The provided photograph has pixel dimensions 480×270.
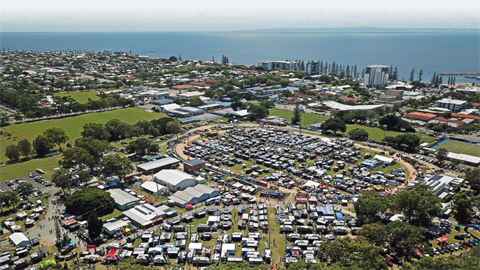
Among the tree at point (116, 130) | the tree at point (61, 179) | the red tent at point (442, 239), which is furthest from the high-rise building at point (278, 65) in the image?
the red tent at point (442, 239)

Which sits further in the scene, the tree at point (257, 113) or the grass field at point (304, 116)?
the tree at point (257, 113)

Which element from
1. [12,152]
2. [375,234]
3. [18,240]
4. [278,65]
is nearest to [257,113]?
[12,152]

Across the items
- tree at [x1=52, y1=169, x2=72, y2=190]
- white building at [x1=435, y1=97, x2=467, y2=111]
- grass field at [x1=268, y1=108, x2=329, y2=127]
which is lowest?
grass field at [x1=268, y1=108, x2=329, y2=127]

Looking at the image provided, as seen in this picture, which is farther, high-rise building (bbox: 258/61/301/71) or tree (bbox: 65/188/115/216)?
high-rise building (bbox: 258/61/301/71)

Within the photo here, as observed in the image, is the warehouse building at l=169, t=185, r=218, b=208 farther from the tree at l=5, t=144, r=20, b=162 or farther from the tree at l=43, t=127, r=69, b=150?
the tree at l=5, t=144, r=20, b=162

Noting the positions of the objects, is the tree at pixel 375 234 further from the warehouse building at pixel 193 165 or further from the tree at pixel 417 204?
the warehouse building at pixel 193 165

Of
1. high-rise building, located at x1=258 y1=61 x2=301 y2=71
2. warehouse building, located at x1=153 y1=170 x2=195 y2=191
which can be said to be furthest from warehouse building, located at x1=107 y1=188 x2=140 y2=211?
high-rise building, located at x1=258 y1=61 x2=301 y2=71
